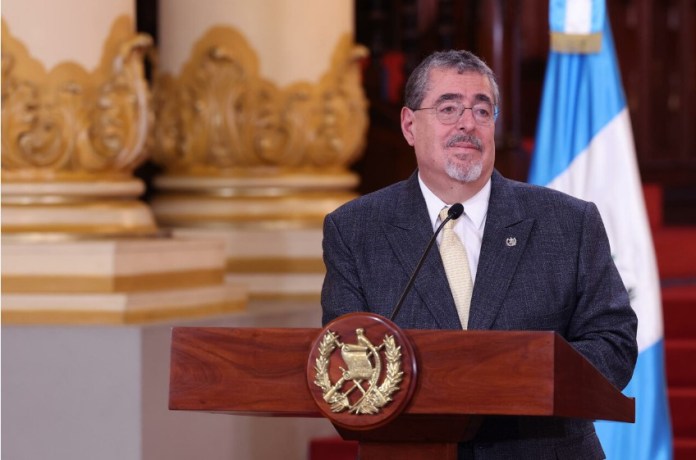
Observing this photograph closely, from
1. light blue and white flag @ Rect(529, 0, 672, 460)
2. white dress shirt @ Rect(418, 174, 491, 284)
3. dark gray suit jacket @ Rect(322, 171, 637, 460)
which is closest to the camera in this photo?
dark gray suit jacket @ Rect(322, 171, 637, 460)

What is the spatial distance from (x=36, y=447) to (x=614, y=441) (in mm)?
1969

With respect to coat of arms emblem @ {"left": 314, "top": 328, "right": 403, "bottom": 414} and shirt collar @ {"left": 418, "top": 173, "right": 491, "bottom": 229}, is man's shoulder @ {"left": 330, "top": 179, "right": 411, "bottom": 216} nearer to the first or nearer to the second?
shirt collar @ {"left": 418, "top": 173, "right": 491, "bottom": 229}

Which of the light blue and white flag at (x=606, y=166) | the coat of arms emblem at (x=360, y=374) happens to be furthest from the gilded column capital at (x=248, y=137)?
the coat of arms emblem at (x=360, y=374)

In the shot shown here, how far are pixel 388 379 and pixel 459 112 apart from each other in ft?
2.27

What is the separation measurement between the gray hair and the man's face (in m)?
0.01

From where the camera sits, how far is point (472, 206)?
9.61 feet

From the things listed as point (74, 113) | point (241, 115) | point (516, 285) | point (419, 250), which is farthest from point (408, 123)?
point (241, 115)

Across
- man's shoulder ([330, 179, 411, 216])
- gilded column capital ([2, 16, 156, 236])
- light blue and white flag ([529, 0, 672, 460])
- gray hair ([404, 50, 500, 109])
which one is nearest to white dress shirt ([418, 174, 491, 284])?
man's shoulder ([330, 179, 411, 216])

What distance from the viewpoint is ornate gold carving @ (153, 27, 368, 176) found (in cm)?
627

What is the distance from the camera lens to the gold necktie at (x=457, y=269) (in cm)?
283

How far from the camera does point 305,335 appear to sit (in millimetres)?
2475

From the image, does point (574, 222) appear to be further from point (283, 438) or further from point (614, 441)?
point (283, 438)

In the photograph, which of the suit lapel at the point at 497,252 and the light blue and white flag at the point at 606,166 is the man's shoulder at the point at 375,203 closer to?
the suit lapel at the point at 497,252

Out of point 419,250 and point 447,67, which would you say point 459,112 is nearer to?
point 447,67
